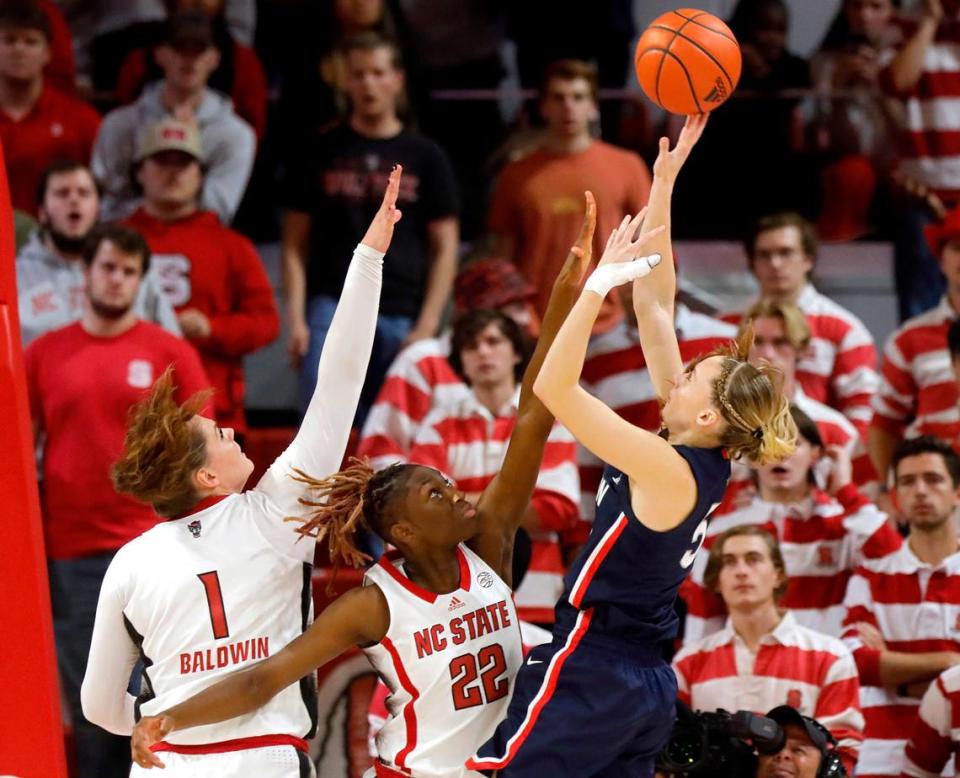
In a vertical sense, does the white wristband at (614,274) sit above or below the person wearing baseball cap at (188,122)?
below

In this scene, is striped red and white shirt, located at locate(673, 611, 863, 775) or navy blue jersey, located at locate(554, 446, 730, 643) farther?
striped red and white shirt, located at locate(673, 611, 863, 775)

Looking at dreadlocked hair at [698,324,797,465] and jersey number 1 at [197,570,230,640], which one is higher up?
dreadlocked hair at [698,324,797,465]

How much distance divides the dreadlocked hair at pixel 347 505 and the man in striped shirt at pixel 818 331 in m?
3.38

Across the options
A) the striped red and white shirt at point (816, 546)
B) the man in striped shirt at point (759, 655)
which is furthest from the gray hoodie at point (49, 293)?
the man in striped shirt at point (759, 655)

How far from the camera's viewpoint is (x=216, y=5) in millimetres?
8391

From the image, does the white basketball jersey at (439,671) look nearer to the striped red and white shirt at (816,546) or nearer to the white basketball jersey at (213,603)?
the white basketball jersey at (213,603)

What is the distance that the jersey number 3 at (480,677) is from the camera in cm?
395

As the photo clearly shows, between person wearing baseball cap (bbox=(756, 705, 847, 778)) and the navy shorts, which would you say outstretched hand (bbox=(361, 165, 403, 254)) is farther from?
person wearing baseball cap (bbox=(756, 705, 847, 778))

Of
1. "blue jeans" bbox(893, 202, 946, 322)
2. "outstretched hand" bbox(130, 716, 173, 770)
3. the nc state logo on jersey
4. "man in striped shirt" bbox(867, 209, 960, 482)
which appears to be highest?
"blue jeans" bbox(893, 202, 946, 322)

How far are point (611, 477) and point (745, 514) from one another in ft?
7.60

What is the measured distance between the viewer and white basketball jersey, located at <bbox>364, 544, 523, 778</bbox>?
3.92 meters

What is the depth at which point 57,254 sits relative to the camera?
23.0 feet

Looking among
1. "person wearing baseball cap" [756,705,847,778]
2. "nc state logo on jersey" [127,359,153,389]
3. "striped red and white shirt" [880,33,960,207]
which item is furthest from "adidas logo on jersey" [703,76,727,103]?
"striped red and white shirt" [880,33,960,207]

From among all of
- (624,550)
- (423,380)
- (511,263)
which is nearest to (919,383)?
(511,263)
